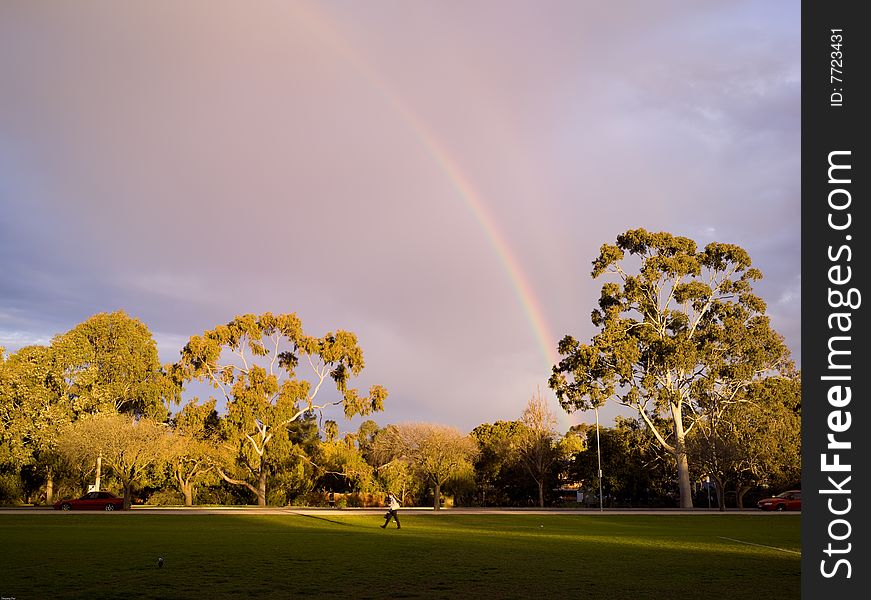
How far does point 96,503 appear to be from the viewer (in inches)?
2104

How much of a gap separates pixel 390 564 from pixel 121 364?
62.9m

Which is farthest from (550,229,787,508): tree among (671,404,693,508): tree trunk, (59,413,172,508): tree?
(59,413,172,508): tree

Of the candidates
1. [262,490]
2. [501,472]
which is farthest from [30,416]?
[501,472]

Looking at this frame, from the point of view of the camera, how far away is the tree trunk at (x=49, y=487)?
64.0m

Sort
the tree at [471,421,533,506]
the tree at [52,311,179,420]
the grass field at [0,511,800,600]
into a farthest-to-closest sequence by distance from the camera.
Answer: the tree at [471,421,533,506] < the tree at [52,311,179,420] < the grass field at [0,511,800,600]

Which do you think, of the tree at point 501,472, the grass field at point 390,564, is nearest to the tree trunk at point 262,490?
the tree at point 501,472

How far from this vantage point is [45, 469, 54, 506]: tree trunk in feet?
210

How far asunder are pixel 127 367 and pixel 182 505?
16842mm

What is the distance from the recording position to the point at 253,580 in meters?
15.3

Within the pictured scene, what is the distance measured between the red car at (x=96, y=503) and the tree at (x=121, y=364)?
15.8 metres

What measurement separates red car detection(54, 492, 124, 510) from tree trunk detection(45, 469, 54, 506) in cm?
1180

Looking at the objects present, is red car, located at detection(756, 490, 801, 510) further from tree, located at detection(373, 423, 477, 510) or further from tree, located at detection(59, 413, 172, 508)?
tree, located at detection(59, 413, 172, 508)
